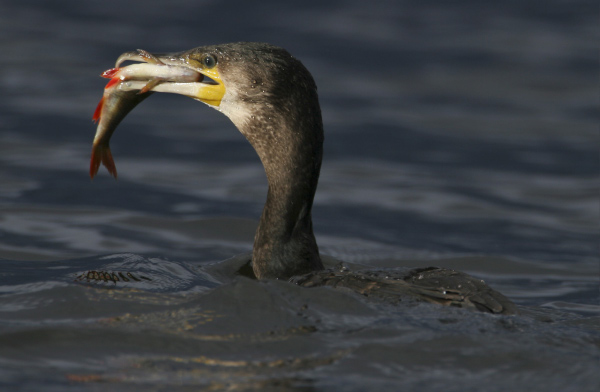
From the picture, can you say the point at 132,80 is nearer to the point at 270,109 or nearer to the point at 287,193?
the point at 270,109

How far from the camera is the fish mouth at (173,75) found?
617 centimetres

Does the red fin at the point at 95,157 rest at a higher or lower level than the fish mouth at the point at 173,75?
lower

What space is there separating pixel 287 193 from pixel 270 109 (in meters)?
0.56

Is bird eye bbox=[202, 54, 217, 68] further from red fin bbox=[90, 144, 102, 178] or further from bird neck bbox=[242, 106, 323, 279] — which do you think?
red fin bbox=[90, 144, 102, 178]

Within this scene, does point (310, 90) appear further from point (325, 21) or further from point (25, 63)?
point (325, 21)

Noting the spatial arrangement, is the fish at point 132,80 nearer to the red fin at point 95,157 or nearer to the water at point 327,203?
the red fin at point 95,157

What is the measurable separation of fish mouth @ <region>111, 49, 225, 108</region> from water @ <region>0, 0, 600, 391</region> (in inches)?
51.3

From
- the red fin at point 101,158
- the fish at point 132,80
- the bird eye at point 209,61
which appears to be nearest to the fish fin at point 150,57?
the fish at point 132,80

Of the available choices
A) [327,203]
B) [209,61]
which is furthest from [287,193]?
[327,203]

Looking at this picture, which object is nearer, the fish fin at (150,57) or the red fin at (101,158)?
the fish fin at (150,57)

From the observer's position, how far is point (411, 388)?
4.34 meters

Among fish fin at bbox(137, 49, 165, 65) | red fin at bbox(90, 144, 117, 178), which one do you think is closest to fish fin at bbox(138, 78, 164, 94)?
fish fin at bbox(137, 49, 165, 65)

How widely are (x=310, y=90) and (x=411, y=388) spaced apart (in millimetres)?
2335

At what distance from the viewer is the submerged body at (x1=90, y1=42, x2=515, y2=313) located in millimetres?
6016
